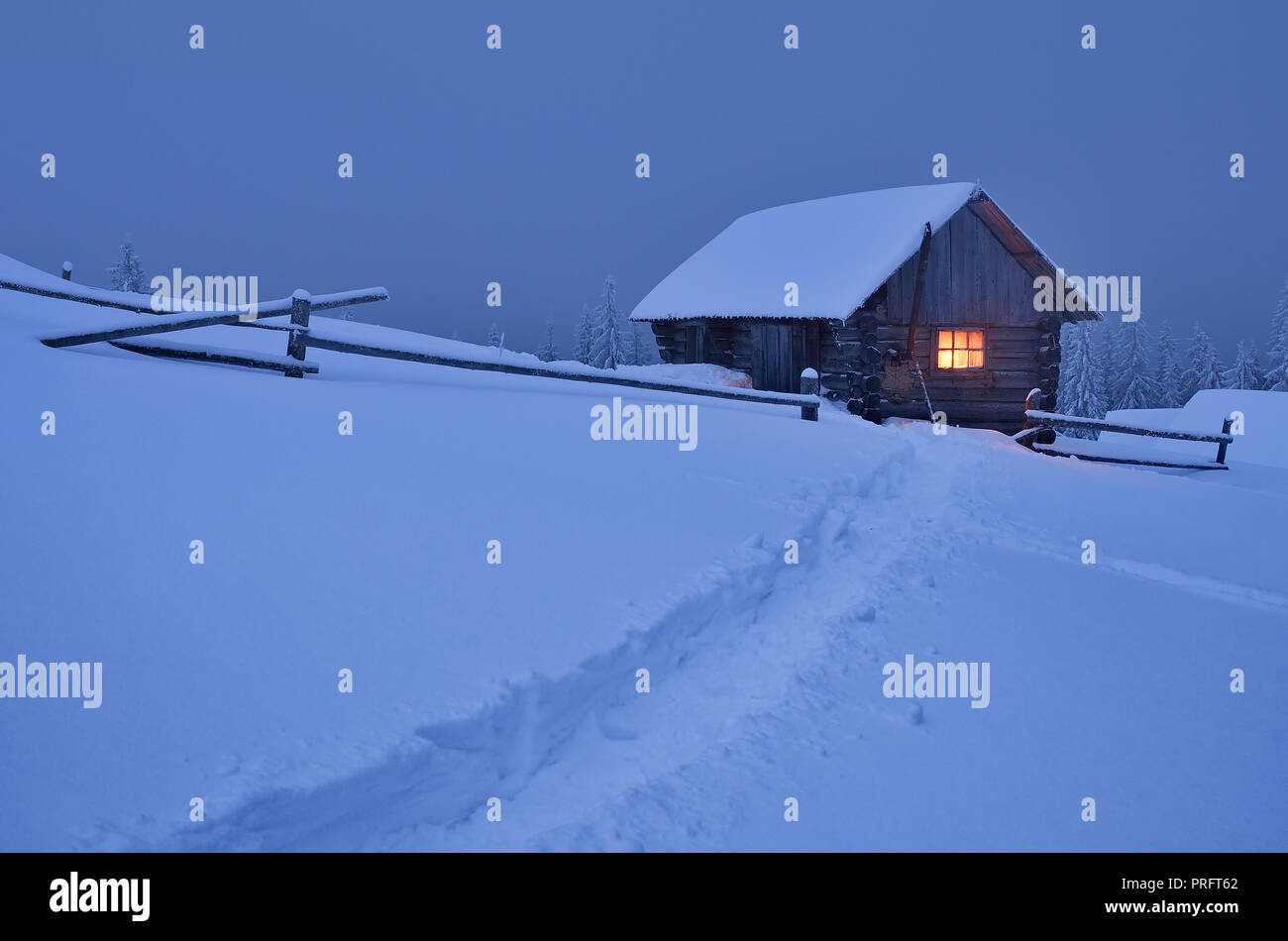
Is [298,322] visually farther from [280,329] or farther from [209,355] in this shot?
[209,355]

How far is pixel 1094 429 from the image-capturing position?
15117 millimetres

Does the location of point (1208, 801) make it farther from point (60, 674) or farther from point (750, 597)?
point (60, 674)

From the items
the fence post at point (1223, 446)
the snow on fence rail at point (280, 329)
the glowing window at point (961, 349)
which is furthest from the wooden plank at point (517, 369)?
the fence post at point (1223, 446)

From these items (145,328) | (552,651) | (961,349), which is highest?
(961,349)

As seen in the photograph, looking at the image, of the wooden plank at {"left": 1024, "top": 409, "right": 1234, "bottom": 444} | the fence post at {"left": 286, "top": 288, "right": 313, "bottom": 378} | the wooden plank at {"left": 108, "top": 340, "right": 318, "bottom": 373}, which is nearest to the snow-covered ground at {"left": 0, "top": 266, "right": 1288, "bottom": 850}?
the wooden plank at {"left": 108, "top": 340, "right": 318, "bottom": 373}

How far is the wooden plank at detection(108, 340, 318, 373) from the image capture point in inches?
308

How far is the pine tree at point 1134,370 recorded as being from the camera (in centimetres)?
5572

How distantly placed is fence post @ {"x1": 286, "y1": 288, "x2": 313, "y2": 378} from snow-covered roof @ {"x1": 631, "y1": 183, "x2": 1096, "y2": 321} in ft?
35.3

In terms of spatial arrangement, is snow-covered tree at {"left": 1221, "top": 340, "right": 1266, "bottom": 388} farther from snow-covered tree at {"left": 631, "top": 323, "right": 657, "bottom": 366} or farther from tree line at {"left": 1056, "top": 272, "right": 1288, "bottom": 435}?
snow-covered tree at {"left": 631, "top": 323, "right": 657, "bottom": 366}

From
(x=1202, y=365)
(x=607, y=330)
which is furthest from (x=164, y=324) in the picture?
(x=1202, y=365)

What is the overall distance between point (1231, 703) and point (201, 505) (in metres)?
5.53

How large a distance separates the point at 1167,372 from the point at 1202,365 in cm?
315

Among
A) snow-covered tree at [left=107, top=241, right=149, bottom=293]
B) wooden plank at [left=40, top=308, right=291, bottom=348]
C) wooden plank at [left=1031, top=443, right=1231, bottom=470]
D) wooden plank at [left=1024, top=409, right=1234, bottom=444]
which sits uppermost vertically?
snow-covered tree at [left=107, top=241, right=149, bottom=293]
